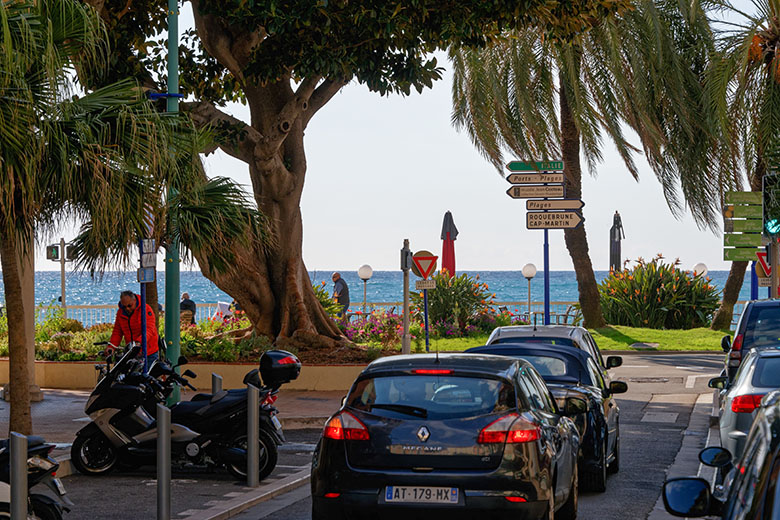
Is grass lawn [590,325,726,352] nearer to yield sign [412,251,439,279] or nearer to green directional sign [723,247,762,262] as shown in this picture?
green directional sign [723,247,762,262]

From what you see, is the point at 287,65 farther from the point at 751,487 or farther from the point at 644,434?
the point at 751,487

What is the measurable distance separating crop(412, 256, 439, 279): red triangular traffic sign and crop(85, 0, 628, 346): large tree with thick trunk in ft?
6.76

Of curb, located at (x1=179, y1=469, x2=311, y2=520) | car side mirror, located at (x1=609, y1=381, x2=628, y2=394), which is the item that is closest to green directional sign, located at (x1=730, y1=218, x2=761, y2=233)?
car side mirror, located at (x1=609, y1=381, x2=628, y2=394)

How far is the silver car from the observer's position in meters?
9.51

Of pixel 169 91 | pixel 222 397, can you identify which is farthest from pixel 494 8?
pixel 222 397

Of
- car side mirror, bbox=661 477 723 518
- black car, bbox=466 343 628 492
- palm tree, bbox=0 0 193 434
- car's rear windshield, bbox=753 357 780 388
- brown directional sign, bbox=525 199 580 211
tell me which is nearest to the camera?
car side mirror, bbox=661 477 723 518

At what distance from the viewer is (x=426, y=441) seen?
24.4 feet

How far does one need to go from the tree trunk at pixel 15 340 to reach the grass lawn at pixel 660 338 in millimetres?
19345

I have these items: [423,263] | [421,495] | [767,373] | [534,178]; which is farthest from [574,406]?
[423,263]

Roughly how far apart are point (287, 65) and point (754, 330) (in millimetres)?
8790

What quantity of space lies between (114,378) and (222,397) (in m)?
1.08

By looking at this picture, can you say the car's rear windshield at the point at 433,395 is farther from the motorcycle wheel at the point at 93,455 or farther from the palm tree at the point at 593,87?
the palm tree at the point at 593,87

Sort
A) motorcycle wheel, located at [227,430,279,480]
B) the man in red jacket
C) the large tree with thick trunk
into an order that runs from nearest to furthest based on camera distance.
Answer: motorcycle wheel, located at [227,430,279,480], the man in red jacket, the large tree with thick trunk

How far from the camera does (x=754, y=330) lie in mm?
14906
